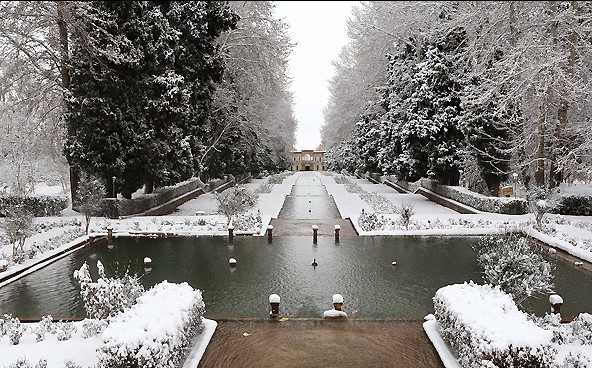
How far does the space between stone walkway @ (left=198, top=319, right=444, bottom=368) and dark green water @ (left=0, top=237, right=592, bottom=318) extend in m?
0.53

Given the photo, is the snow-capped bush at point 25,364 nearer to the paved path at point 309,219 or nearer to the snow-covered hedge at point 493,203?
the paved path at point 309,219

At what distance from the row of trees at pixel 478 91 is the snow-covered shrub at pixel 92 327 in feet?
31.9

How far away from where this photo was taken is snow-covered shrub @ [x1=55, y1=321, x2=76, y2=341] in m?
6.64

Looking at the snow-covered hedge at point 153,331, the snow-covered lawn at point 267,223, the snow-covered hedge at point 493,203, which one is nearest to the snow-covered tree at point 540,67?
the snow-covered hedge at point 493,203

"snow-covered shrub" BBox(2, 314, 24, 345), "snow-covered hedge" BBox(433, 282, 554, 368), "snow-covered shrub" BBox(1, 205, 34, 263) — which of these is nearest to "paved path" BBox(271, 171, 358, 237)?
"snow-covered shrub" BBox(1, 205, 34, 263)

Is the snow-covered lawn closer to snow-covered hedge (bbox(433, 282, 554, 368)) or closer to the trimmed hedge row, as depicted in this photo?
the trimmed hedge row

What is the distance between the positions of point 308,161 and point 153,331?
387ft

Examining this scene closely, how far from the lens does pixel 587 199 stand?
61.8ft

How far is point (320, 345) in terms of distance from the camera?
666 centimetres

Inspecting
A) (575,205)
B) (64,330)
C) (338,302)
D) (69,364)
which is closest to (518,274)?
(338,302)

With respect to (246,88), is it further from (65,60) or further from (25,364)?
(25,364)

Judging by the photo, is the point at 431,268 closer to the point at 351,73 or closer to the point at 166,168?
the point at 166,168

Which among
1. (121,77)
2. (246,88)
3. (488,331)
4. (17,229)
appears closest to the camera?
(488,331)

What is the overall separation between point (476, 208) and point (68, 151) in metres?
17.0
